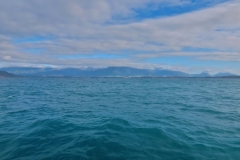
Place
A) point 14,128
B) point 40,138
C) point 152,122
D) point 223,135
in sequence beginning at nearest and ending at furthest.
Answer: point 40,138 → point 223,135 → point 14,128 → point 152,122

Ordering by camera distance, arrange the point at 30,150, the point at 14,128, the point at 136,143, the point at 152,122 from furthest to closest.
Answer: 1. the point at 152,122
2. the point at 14,128
3. the point at 136,143
4. the point at 30,150

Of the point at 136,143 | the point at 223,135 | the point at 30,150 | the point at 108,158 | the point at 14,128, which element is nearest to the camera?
the point at 108,158

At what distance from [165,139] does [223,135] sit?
4.59 m

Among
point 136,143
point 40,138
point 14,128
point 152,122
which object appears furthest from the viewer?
point 152,122

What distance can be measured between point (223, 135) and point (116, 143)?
794cm

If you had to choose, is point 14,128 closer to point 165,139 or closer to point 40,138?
point 40,138

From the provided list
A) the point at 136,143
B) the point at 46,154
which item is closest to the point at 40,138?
the point at 46,154

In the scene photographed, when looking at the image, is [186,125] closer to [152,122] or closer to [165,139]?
[152,122]

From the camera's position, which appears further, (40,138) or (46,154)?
(40,138)

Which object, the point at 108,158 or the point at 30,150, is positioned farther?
the point at 30,150

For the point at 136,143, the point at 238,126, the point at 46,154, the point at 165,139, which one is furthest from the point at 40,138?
the point at 238,126

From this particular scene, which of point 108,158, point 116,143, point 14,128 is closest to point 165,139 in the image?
point 116,143

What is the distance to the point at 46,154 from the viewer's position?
988cm

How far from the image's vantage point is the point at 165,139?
1207cm
